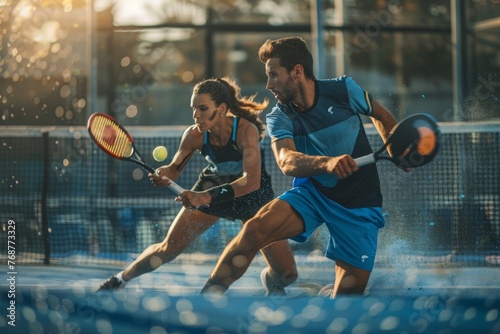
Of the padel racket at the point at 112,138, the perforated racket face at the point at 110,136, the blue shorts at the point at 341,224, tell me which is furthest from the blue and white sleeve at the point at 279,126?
the perforated racket face at the point at 110,136

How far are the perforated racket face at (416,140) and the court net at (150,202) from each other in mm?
2372

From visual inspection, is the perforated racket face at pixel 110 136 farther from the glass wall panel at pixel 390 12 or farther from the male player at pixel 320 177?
the glass wall panel at pixel 390 12

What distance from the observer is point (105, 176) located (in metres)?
7.45

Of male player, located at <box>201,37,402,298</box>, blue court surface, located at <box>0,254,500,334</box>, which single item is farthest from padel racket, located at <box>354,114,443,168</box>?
blue court surface, located at <box>0,254,500,334</box>

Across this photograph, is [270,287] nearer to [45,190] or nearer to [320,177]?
[320,177]

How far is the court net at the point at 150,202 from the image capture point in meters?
6.75

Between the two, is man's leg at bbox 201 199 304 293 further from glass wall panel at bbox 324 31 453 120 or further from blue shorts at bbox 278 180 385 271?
glass wall panel at bbox 324 31 453 120

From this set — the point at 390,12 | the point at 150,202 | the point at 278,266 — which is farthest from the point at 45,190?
the point at 390,12

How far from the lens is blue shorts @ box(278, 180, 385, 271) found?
4320 millimetres

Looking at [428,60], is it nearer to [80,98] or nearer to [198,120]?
[80,98]

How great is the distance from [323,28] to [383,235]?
120 inches

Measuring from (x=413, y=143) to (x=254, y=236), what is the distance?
0.76 m

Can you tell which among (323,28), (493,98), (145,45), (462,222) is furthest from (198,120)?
(145,45)

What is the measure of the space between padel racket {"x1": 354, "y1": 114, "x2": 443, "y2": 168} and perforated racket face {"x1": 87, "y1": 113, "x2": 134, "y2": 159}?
151 centimetres
